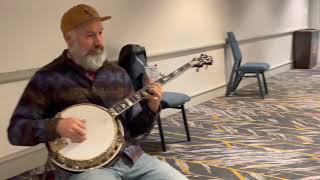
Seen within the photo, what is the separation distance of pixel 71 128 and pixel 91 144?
0.13m

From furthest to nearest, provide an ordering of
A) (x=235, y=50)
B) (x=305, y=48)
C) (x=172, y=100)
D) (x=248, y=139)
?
(x=305, y=48) < (x=235, y=50) < (x=248, y=139) < (x=172, y=100)

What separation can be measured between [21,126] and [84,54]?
40 centimetres

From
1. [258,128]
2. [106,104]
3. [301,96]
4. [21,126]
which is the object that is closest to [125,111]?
[106,104]

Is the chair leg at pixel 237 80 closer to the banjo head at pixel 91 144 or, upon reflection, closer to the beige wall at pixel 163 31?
the beige wall at pixel 163 31

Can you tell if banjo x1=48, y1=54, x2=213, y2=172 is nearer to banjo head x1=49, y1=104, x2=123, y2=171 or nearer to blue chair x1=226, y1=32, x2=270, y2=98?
banjo head x1=49, y1=104, x2=123, y2=171

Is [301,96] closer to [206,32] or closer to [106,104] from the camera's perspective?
[206,32]

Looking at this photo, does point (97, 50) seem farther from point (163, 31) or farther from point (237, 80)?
point (237, 80)

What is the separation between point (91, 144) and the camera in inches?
67.5

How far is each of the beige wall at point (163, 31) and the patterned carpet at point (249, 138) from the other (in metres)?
0.66

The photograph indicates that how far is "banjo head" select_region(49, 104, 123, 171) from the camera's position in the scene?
167cm

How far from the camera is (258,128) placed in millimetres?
4289

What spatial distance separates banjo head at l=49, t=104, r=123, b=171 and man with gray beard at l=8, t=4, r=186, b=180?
3cm

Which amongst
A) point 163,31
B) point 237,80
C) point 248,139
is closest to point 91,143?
point 248,139

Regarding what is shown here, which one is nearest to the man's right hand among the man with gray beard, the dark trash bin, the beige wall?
the man with gray beard
